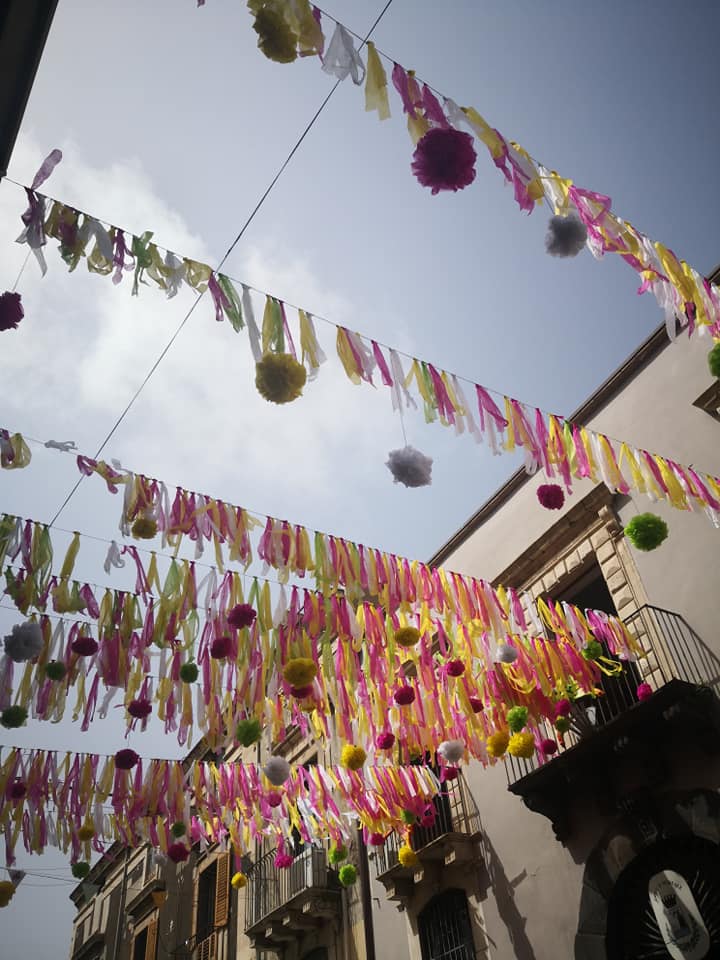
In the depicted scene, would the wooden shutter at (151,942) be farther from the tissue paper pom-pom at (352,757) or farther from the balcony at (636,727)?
the balcony at (636,727)

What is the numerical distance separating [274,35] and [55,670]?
5446 millimetres

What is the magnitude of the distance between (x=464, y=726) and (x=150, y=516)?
447 centimetres

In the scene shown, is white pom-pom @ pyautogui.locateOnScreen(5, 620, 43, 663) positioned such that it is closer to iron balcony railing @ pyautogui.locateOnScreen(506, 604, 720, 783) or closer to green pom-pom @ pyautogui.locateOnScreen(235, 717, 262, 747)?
green pom-pom @ pyautogui.locateOnScreen(235, 717, 262, 747)

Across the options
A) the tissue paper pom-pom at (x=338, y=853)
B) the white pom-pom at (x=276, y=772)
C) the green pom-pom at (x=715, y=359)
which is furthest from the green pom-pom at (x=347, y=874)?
the green pom-pom at (x=715, y=359)

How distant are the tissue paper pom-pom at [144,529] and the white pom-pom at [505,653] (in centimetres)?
377

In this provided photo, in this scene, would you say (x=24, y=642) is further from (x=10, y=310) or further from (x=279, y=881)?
(x=279, y=881)

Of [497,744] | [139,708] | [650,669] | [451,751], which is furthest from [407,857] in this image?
[139,708]

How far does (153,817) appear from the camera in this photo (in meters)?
8.52

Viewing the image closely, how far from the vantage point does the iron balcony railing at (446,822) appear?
930 cm

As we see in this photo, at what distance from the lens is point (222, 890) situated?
47.6 feet

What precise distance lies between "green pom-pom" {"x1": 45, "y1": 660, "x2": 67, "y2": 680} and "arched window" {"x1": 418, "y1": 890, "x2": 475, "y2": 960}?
598 cm

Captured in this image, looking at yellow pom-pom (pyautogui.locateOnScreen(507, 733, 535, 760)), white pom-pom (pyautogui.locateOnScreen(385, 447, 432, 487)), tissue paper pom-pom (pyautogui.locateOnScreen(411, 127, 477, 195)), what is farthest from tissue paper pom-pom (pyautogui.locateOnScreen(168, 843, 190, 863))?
tissue paper pom-pom (pyautogui.locateOnScreen(411, 127, 477, 195))

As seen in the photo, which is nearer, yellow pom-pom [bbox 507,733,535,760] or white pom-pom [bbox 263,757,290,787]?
A: yellow pom-pom [bbox 507,733,535,760]

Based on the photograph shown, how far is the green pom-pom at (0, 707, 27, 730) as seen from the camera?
614 centimetres
